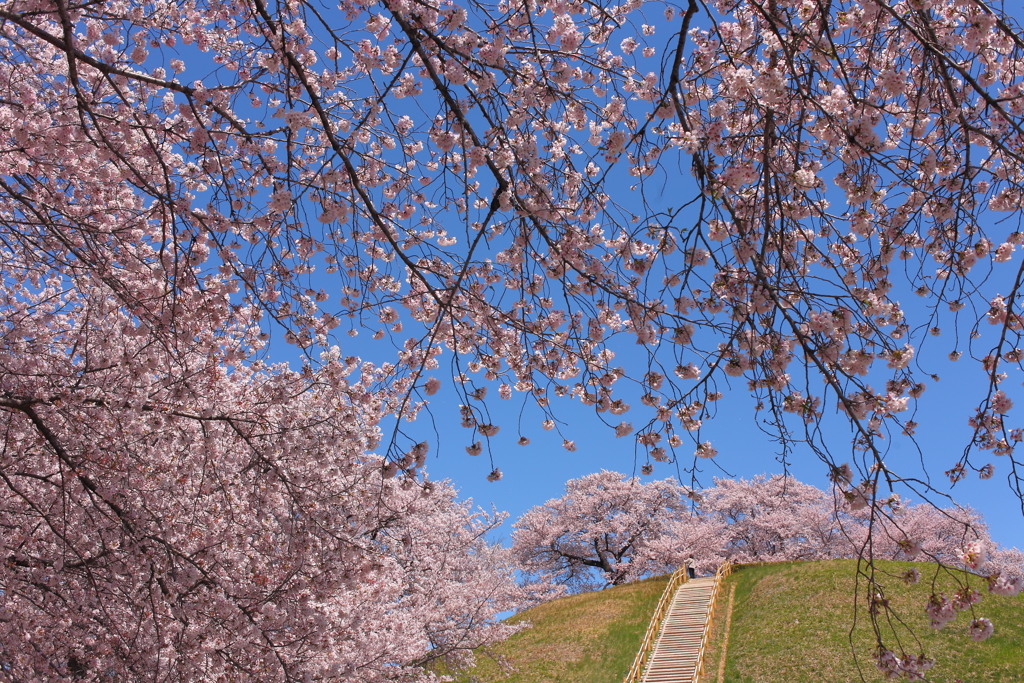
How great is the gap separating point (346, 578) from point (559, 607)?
63.3ft

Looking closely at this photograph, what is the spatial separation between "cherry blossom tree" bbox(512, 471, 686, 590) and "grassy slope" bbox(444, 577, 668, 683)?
693 centimetres

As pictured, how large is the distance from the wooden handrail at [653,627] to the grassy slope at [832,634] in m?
1.59

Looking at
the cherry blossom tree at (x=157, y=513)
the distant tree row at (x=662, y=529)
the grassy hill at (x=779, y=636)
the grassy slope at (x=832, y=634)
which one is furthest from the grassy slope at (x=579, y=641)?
the cherry blossom tree at (x=157, y=513)

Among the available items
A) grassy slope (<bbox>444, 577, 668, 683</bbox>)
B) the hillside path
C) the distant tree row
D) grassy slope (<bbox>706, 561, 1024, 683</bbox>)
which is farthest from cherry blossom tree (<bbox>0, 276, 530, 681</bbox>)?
the distant tree row

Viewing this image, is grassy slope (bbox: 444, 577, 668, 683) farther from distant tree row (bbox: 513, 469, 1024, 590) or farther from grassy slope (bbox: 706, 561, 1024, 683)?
distant tree row (bbox: 513, 469, 1024, 590)

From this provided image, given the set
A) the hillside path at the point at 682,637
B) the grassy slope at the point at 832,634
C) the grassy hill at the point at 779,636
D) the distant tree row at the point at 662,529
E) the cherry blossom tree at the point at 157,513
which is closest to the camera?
the cherry blossom tree at the point at 157,513

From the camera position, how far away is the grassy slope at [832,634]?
44.1 ft

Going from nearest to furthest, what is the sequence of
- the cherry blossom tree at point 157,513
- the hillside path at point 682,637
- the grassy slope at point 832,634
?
1. the cherry blossom tree at point 157,513
2. the grassy slope at point 832,634
3. the hillside path at point 682,637

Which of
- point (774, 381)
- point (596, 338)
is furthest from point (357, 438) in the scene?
point (774, 381)

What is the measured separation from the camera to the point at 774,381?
314 cm

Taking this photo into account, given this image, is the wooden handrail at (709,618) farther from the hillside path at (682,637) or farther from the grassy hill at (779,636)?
the grassy hill at (779,636)

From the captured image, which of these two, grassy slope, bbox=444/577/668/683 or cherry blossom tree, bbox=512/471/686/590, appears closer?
grassy slope, bbox=444/577/668/683

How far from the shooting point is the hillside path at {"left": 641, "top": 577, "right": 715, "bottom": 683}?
1511 centimetres

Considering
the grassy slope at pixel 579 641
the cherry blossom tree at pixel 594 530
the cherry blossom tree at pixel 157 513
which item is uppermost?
the cherry blossom tree at pixel 594 530
